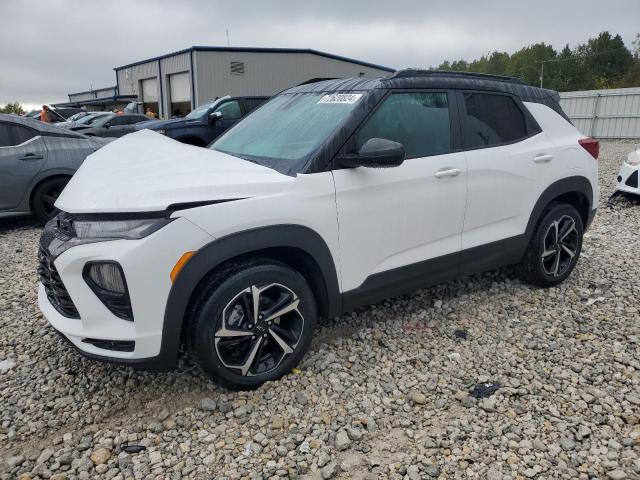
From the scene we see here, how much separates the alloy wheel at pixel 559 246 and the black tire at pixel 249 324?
7.49 feet

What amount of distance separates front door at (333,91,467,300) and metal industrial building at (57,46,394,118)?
1002 inches

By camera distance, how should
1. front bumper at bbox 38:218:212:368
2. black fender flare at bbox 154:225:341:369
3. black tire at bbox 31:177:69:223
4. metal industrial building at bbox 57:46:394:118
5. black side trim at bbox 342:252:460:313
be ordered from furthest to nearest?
1. metal industrial building at bbox 57:46:394:118
2. black tire at bbox 31:177:69:223
3. black side trim at bbox 342:252:460:313
4. black fender flare at bbox 154:225:341:369
5. front bumper at bbox 38:218:212:368

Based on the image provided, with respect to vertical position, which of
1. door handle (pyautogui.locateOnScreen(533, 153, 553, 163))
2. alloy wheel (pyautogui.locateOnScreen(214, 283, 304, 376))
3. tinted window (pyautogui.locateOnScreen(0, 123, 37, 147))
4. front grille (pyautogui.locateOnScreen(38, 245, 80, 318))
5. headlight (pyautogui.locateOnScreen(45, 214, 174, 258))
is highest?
tinted window (pyautogui.locateOnScreen(0, 123, 37, 147))

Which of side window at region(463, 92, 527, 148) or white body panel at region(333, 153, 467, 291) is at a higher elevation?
side window at region(463, 92, 527, 148)

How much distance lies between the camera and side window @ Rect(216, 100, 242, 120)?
463 inches

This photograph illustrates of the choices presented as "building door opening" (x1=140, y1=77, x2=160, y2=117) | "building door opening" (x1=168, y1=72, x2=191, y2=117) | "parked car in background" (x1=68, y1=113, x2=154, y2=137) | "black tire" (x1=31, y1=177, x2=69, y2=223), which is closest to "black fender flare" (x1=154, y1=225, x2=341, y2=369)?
"black tire" (x1=31, y1=177, x2=69, y2=223)

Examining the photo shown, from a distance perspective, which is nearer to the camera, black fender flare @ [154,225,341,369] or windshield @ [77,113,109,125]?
black fender flare @ [154,225,341,369]

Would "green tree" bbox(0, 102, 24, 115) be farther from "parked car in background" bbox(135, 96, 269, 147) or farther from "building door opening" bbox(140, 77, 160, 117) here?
"parked car in background" bbox(135, 96, 269, 147)

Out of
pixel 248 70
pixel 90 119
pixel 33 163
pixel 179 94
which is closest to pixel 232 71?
pixel 248 70

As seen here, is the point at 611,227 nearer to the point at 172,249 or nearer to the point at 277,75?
the point at 172,249

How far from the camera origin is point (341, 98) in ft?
10.5

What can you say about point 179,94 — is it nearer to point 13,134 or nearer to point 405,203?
point 13,134

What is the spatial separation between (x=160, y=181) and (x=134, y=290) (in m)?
0.56

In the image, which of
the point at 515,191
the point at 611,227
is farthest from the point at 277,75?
the point at 515,191
